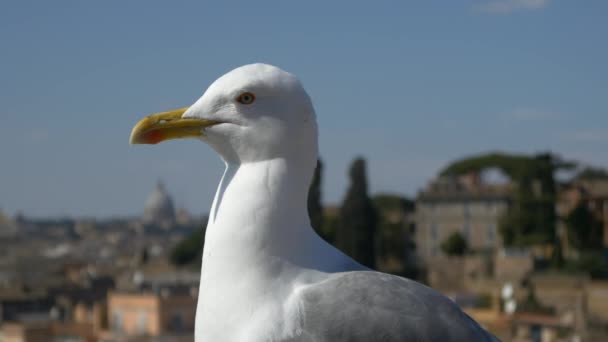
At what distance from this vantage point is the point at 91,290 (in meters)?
34.6

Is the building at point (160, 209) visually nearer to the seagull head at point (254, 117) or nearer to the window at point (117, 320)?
the window at point (117, 320)

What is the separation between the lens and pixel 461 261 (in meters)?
26.9

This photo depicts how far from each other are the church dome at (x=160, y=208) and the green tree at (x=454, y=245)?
210 feet

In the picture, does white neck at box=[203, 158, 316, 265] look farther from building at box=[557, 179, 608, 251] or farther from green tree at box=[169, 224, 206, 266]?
green tree at box=[169, 224, 206, 266]

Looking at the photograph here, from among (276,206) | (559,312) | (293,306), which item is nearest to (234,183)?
(276,206)

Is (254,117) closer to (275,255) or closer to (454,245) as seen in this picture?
Answer: (275,255)

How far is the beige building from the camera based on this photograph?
22.8m

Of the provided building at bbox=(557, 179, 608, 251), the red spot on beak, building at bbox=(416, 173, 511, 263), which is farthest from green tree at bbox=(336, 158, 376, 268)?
the red spot on beak

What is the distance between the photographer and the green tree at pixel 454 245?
28.7 m

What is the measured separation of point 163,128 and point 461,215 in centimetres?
2920

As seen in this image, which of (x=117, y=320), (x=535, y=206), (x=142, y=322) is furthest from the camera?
(x=535, y=206)

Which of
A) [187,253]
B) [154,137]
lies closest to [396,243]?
[187,253]

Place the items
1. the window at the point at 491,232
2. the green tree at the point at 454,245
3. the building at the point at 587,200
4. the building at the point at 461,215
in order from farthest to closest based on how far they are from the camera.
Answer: the building at the point at 461,215 < the window at the point at 491,232 < the green tree at the point at 454,245 < the building at the point at 587,200

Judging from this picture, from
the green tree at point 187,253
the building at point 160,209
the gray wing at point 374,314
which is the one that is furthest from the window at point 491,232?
the building at point 160,209
